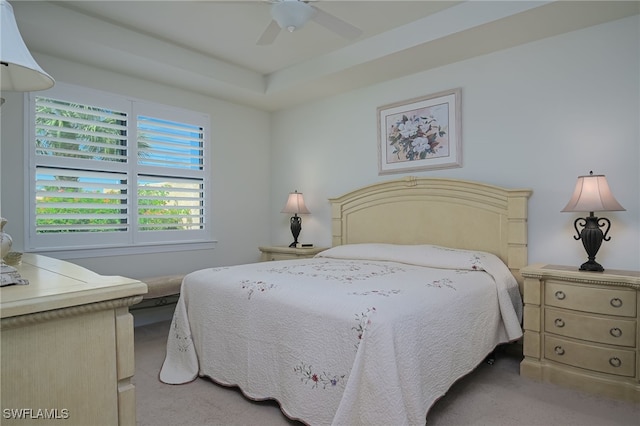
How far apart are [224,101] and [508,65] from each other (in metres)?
3.05

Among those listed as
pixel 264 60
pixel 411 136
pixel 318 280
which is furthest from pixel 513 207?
pixel 264 60

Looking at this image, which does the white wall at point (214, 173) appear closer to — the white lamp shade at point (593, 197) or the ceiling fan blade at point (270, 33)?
the ceiling fan blade at point (270, 33)

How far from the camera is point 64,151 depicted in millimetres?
3229

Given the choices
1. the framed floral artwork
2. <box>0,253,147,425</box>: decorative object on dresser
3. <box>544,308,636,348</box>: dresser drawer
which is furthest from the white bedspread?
the framed floral artwork

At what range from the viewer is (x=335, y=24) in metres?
2.42

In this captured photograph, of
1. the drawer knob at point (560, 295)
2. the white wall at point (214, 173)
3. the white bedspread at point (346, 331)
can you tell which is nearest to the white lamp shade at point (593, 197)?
the drawer knob at point (560, 295)

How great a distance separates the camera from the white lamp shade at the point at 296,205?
4.29 metres

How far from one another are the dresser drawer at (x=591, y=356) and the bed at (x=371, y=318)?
0.24 m

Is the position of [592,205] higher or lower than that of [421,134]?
lower

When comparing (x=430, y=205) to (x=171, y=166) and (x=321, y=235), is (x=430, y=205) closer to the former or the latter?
(x=321, y=235)

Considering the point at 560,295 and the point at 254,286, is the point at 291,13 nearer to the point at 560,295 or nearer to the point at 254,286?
the point at 254,286

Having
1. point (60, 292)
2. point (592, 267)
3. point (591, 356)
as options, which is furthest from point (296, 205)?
point (60, 292)

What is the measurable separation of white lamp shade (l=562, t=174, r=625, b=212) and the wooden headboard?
0.44 metres

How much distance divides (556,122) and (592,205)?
802mm
